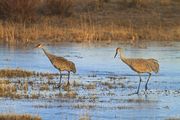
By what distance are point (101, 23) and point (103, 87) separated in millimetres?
19248

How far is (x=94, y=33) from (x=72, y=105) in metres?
17.0

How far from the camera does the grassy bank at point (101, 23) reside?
99.3ft

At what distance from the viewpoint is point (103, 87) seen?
16.6 metres

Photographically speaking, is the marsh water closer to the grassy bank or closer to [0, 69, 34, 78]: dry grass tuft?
[0, 69, 34, 78]: dry grass tuft

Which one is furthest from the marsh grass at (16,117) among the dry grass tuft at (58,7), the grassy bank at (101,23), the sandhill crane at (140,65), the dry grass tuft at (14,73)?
the dry grass tuft at (58,7)

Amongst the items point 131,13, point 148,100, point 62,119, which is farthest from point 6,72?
point 131,13

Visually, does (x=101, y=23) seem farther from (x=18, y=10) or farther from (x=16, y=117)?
(x=16, y=117)

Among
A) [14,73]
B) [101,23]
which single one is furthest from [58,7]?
[14,73]

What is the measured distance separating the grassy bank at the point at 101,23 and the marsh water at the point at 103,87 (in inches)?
90.2

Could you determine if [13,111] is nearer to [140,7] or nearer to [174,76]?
[174,76]

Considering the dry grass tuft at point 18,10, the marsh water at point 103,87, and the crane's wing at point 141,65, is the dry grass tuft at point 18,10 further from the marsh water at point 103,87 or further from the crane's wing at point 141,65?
the crane's wing at point 141,65

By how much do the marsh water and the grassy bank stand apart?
229cm

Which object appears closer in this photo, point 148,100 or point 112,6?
point 148,100

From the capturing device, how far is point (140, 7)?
41.8m
